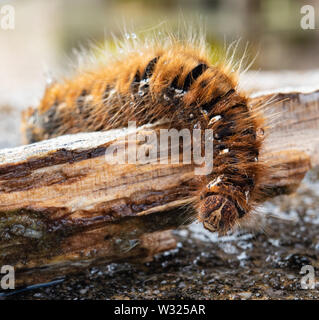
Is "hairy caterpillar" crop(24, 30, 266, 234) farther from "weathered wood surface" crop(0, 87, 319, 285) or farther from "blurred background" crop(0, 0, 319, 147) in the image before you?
"blurred background" crop(0, 0, 319, 147)

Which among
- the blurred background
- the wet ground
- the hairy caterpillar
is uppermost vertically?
the blurred background

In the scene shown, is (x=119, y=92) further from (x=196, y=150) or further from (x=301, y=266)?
(x=301, y=266)

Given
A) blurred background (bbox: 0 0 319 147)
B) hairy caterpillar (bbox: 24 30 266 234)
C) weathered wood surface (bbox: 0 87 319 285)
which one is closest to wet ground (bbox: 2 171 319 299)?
weathered wood surface (bbox: 0 87 319 285)

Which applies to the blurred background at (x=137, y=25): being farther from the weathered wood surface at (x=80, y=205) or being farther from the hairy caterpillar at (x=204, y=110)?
the weathered wood surface at (x=80, y=205)

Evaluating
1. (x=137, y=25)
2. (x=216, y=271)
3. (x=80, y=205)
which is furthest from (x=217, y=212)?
(x=137, y=25)

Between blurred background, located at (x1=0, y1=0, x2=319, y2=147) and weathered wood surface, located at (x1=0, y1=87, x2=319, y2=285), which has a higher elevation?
blurred background, located at (x1=0, y1=0, x2=319, y2=147)
